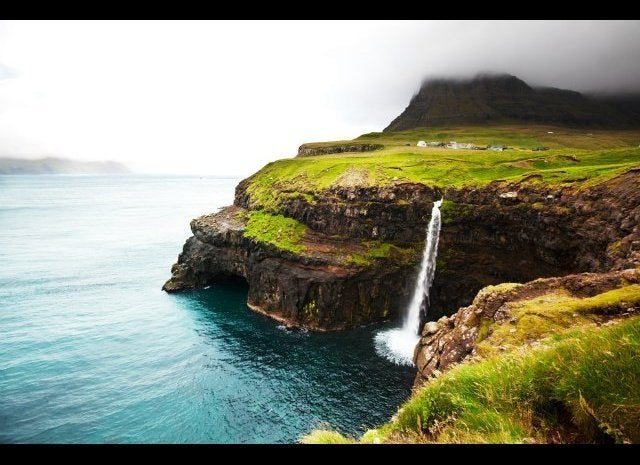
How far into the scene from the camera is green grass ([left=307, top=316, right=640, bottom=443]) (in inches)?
239

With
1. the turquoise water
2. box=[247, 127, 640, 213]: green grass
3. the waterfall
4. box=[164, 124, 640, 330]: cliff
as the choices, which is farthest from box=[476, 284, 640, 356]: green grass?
the waterfall

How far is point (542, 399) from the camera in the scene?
7.11m

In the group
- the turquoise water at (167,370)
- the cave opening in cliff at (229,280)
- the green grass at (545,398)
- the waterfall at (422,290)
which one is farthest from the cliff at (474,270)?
the turquoise water at (167,370)

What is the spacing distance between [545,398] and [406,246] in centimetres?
5731

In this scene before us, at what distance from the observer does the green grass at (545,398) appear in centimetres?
606

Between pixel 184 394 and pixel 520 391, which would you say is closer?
pixel 520 391

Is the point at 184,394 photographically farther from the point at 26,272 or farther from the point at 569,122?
the point at 569,122

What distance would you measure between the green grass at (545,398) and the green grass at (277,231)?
5596cm

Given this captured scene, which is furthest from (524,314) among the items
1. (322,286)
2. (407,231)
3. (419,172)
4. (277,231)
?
(277,231)

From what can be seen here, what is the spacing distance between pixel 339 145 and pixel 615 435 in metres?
117

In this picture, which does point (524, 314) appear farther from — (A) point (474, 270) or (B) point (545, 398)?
(A) point (474, 270)

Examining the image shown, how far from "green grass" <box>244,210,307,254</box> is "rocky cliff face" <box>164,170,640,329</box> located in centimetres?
108

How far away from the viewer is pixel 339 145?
119125mm
